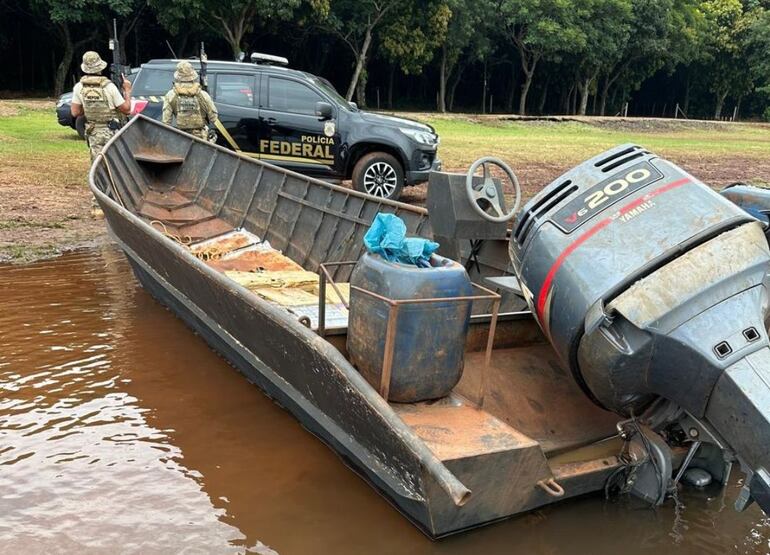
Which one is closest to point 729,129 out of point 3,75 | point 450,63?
point 450,63

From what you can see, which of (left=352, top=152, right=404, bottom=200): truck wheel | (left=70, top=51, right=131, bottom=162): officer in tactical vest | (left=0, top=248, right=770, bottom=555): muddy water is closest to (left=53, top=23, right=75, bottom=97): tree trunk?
(left=70, top=51, right=131, bottom=162): officer in tactical vest

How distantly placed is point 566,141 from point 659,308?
19858 mm

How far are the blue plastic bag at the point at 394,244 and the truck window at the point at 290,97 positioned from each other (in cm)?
676

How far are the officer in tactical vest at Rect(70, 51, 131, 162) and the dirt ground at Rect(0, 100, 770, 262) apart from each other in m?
1.00

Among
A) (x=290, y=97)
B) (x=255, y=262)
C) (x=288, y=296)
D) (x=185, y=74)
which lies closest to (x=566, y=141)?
(x=290, y=97)

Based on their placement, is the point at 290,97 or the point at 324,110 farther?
the point at 290,97

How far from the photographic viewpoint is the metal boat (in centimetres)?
294

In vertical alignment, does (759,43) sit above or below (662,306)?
above

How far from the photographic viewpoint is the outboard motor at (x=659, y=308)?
9.22 ft

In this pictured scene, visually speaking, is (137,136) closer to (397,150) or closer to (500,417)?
(397,150)

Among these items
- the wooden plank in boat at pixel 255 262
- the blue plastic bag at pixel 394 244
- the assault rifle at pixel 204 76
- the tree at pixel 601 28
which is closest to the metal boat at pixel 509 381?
the blue plastic bag at pixel 394 244

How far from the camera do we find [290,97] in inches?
393

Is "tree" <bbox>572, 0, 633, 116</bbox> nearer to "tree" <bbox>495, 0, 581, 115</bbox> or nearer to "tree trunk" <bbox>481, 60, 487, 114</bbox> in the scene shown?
"tree" <bbox>495, 0, 581, 115</bbox>

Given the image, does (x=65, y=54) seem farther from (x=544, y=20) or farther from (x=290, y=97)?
(x=290, y=97)
